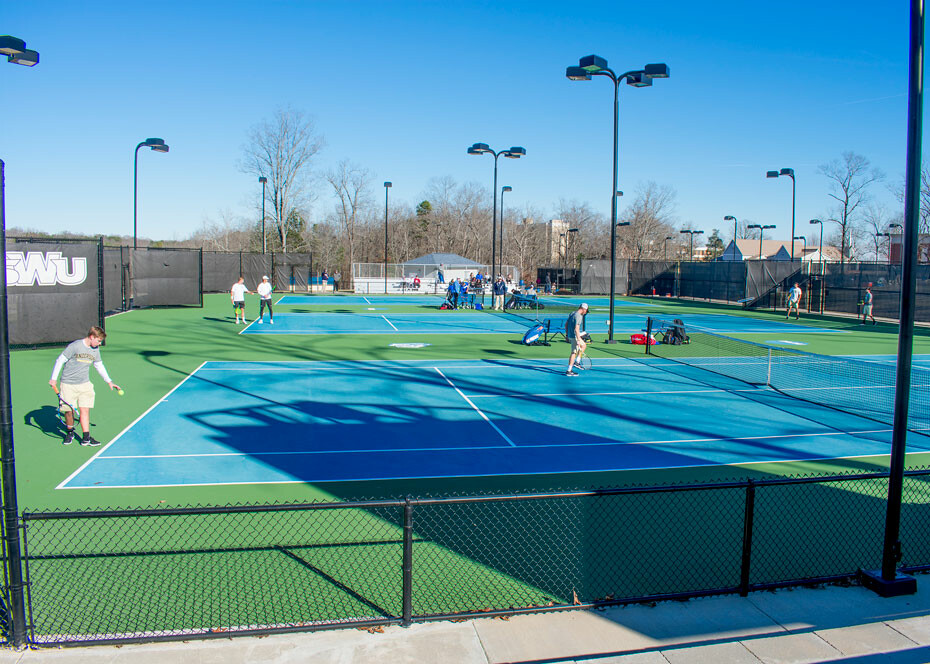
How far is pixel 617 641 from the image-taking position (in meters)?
5.46

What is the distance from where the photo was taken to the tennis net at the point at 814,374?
51.0ft

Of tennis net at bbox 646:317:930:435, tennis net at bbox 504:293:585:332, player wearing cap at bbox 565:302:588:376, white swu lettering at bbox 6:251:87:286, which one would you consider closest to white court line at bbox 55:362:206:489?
white swu lettering at bbox 6:251:87:286

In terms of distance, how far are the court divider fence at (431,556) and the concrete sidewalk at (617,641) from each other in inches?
4.8

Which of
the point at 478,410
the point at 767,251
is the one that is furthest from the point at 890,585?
the point at 767,251

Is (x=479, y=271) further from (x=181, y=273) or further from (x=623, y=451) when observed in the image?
(x=623, y=451)

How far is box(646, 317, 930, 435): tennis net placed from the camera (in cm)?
1553

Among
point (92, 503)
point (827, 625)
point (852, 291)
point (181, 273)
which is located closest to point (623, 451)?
point (827, 625)

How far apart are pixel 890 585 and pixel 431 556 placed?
4.34m

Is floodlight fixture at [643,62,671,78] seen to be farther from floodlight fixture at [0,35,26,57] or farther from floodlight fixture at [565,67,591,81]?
floodlight fixture at [0,35,26,57]

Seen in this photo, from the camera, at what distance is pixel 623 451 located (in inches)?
451

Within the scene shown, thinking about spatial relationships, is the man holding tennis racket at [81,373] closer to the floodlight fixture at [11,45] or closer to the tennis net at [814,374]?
the floodlight fixture at [11,45]

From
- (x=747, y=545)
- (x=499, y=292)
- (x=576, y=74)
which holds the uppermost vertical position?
(x=576, y=74)

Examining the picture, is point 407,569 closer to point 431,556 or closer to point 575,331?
point 431,556

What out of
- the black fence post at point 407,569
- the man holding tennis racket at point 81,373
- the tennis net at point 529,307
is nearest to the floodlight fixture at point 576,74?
the man holding tennis racket at point 81,373
